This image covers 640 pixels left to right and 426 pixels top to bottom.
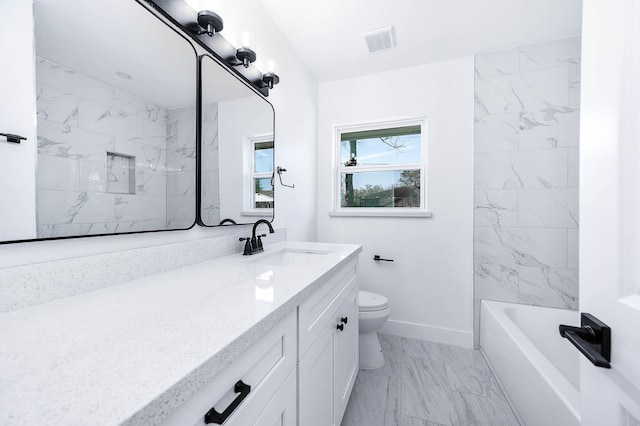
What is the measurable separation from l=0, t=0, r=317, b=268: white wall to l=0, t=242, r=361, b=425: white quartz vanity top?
0.51 feet

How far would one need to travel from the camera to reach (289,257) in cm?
142

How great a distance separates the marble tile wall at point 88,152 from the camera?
69 centimetres

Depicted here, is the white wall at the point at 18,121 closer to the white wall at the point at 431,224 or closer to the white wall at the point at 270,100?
the white wall at the point at 270,100

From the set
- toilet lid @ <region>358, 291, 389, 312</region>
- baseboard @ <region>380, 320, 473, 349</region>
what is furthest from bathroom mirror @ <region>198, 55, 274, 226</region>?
baseboard @ <region>380, 320, 473, 349</region>

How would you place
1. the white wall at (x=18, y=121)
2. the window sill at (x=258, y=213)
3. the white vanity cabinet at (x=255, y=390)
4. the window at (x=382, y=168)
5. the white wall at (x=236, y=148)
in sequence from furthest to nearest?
the window at (x=382, y=168), the window sill at (x=258, y=213), the white wall at (x=236, y=148), the white wall at (x=18, y=121), the white vanity cabinet at (x=255, y=390)

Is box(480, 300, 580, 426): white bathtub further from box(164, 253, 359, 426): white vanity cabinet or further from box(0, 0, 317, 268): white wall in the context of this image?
box(0, 0, 317, 268): white wall

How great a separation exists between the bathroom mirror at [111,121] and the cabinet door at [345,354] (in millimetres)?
888

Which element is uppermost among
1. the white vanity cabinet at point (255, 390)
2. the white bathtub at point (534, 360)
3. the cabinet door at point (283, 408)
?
the white vanity cabinet at point (255, 390)

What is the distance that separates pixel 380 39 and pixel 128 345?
2339mm

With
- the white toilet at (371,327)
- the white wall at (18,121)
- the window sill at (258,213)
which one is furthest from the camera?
the white toilet at (371,327)

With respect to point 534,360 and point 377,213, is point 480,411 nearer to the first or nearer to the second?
point 534,360

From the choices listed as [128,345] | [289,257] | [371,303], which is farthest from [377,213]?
[128,345]

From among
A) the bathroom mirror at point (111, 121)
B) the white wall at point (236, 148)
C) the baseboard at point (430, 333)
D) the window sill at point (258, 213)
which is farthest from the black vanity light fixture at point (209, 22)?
the baseboard at point (430, 333)

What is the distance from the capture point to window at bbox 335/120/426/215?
243cm
